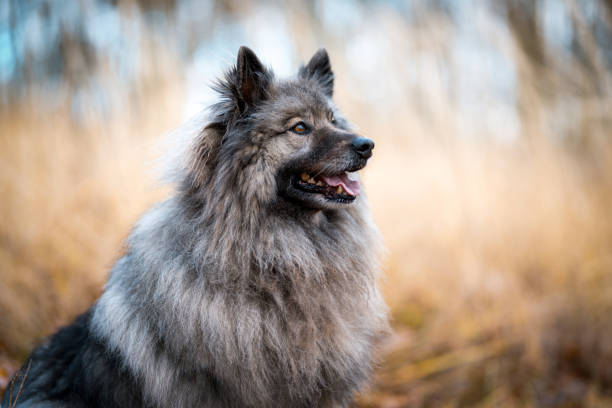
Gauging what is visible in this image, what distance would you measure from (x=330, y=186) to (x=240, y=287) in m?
0.79

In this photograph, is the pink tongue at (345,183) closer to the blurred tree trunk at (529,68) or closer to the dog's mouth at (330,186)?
the dog's mouth at (330,186)

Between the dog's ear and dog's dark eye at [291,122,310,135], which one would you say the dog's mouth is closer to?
dog's dark eye at [291,122,310,135]

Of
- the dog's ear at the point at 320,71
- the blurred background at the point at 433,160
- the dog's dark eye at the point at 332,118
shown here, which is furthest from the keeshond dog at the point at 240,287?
the blurred background at the point at 433,160

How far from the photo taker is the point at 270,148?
2330 millimetres

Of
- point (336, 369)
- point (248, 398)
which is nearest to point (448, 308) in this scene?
point (336, 369)

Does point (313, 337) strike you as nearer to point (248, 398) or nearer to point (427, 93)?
point (248, 398)

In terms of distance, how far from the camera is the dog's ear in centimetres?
288

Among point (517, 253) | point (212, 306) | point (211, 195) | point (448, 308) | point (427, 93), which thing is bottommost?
point (448, 308)

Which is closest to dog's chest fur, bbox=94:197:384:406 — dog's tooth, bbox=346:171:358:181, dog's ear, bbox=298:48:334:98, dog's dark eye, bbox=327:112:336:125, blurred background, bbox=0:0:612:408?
dog's tooth, bbox=346:171:358:181

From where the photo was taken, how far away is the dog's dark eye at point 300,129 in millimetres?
2453

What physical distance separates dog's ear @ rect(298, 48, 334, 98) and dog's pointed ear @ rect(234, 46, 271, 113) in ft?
1.57

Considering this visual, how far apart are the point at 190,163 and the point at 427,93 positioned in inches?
152

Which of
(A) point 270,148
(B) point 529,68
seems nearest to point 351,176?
(A) point 270,148

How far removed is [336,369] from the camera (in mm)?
2242
